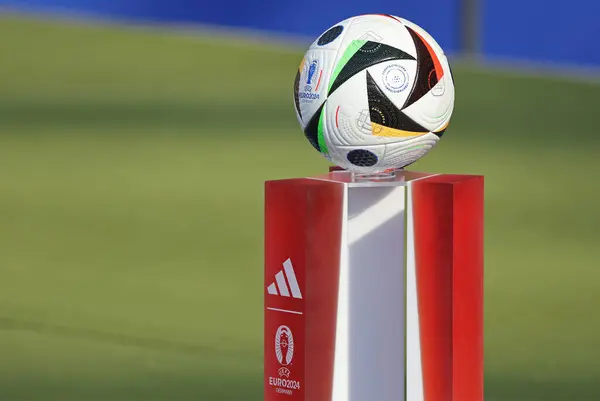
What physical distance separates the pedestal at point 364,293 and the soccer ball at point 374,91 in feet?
0.46

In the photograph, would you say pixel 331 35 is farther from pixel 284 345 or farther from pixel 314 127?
pixel 284 345

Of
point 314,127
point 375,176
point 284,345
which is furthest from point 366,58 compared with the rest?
point 284,345

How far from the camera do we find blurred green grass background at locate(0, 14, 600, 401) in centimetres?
535

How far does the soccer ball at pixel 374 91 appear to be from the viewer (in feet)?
13.6

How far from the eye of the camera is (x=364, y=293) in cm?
438

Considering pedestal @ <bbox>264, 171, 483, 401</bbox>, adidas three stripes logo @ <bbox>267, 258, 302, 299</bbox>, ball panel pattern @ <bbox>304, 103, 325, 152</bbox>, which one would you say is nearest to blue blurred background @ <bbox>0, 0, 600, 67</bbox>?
pedestal @ <bbox>264, 171, 483, 401</bbox>

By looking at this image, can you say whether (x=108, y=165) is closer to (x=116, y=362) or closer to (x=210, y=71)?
(x=210, y=71)

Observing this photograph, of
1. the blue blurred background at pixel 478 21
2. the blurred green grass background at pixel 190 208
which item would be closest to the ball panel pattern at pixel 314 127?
the blurred green grass background at pixel 190 208

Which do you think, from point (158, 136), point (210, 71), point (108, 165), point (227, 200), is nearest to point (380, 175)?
point (227, 200)

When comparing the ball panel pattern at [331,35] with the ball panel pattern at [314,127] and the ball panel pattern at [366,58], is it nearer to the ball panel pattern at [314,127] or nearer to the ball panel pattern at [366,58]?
the ball panel pattern at [366,58]

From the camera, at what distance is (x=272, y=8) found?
1116 centimetres

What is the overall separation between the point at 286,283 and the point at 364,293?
315 millimetres

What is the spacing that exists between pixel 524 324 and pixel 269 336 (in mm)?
2035

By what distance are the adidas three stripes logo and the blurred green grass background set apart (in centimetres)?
85
